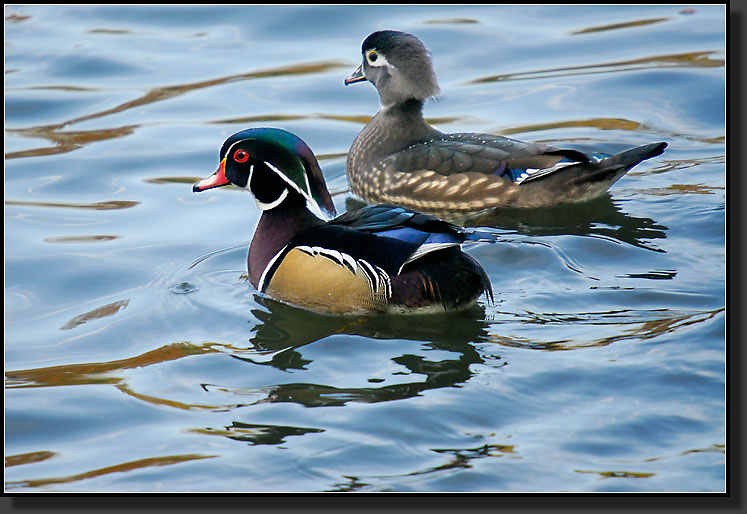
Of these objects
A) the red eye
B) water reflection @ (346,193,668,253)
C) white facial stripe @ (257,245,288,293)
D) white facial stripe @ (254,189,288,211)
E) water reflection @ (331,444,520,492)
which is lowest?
water reflection @ (331,444,520,492)

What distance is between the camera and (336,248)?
6.52 m

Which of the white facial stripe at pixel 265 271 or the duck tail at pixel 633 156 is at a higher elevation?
the duck tail at pixel 633 156

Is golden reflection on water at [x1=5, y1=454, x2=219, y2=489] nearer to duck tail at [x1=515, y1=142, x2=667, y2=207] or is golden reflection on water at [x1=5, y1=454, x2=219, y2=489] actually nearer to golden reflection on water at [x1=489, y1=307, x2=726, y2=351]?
golden reflection on water at [x1=489, y1=307, x2=726, y2=351]

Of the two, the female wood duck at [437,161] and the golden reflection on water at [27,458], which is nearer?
the golden reflection on water at [27,458]

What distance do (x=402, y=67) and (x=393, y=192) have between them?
1.10 metres

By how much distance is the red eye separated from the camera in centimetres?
711

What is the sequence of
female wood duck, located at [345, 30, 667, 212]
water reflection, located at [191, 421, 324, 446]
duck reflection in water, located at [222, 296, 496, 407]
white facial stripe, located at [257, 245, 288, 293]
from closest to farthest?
1. water reflection, located at [191, 421, 324, 446]
2. duck reflection in water, located at [222, 296, 496, 407]
3. white facial stripe, located at [257, 245, 288, 293]
4. female wood duck, located at [345, 30, 667, 212]

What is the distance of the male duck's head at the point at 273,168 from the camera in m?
7.00

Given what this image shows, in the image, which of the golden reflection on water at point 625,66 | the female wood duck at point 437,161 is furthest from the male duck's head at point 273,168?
the golden reflection on water at point 625,66

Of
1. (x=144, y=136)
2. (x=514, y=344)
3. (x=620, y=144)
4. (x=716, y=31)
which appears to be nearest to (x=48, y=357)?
(x=514, y=344)

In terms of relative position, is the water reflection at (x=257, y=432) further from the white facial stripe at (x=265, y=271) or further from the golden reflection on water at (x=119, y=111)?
the golden reflection on water at (x=119, y=111)

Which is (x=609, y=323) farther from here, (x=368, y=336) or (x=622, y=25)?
(x=622, y=25)

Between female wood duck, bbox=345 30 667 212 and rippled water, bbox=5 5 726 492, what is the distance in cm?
21

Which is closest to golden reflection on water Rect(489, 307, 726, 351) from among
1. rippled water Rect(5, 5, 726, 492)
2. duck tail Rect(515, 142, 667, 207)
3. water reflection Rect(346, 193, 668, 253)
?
rippled water Rect(5, 5, 726, 492)
